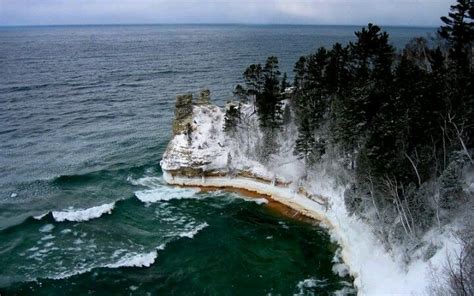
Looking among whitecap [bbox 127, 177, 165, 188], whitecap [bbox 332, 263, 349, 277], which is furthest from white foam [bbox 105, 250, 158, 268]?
whitecap [bbox 332, 263, 349, 277]

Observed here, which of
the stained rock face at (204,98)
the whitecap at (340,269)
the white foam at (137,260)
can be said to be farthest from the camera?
the stained rock face at (204,98)

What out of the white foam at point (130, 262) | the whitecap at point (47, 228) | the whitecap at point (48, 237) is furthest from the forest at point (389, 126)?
the whitecap at point (48, 237)

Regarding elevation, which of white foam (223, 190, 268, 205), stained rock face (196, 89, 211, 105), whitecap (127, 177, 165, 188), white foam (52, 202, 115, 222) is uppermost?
stained rock face (196, 89, 211, 105)

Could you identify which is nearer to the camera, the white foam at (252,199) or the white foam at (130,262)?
the white foam at (130,262)

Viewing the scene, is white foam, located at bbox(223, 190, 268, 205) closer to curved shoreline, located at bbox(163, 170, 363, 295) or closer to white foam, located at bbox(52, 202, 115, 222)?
curved shoreline, located at bbox(163, 170, 363, 295)

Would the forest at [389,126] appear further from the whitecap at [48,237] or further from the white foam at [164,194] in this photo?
the whitecap at [48,237]

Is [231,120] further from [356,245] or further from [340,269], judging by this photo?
[340,269]
